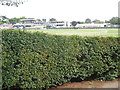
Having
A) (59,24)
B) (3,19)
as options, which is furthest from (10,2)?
(59,24)

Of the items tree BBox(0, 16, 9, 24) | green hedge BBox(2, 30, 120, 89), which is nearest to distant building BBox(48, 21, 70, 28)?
green hedge BBox(2, 30, 120, 89)

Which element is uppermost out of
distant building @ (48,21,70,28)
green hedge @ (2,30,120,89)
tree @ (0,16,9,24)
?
distant building @ (48,21,70,28)

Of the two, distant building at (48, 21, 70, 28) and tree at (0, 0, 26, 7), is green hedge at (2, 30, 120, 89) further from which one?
distant building at (48, 21, 70, 28)

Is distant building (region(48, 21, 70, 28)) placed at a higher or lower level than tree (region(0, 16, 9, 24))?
higher

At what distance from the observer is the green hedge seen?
4344mm

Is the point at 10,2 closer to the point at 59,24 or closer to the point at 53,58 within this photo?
the point at 53,58

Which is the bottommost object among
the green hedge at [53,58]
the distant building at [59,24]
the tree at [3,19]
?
the green hedge at [53,58]

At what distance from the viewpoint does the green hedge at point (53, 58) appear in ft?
14.3

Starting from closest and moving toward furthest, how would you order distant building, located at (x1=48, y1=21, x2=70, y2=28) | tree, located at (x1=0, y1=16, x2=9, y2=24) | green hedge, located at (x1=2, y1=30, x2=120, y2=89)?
tree, located at (x1=0, y1=16, x2=9, y2=24), green hedge, located at (x1=2, y1=30, x2=120, y2=89), distant building, located at (x1=48, y1=21, x2=70, y2=28)

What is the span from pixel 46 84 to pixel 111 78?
2.73m

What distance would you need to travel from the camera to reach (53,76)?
196 inches

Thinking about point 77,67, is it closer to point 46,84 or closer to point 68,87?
point 68,87

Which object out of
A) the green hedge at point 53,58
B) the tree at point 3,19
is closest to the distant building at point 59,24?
the green hedge at point 53,58

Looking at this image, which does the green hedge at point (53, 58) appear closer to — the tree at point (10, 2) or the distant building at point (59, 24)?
the tree at point (10, 2)
